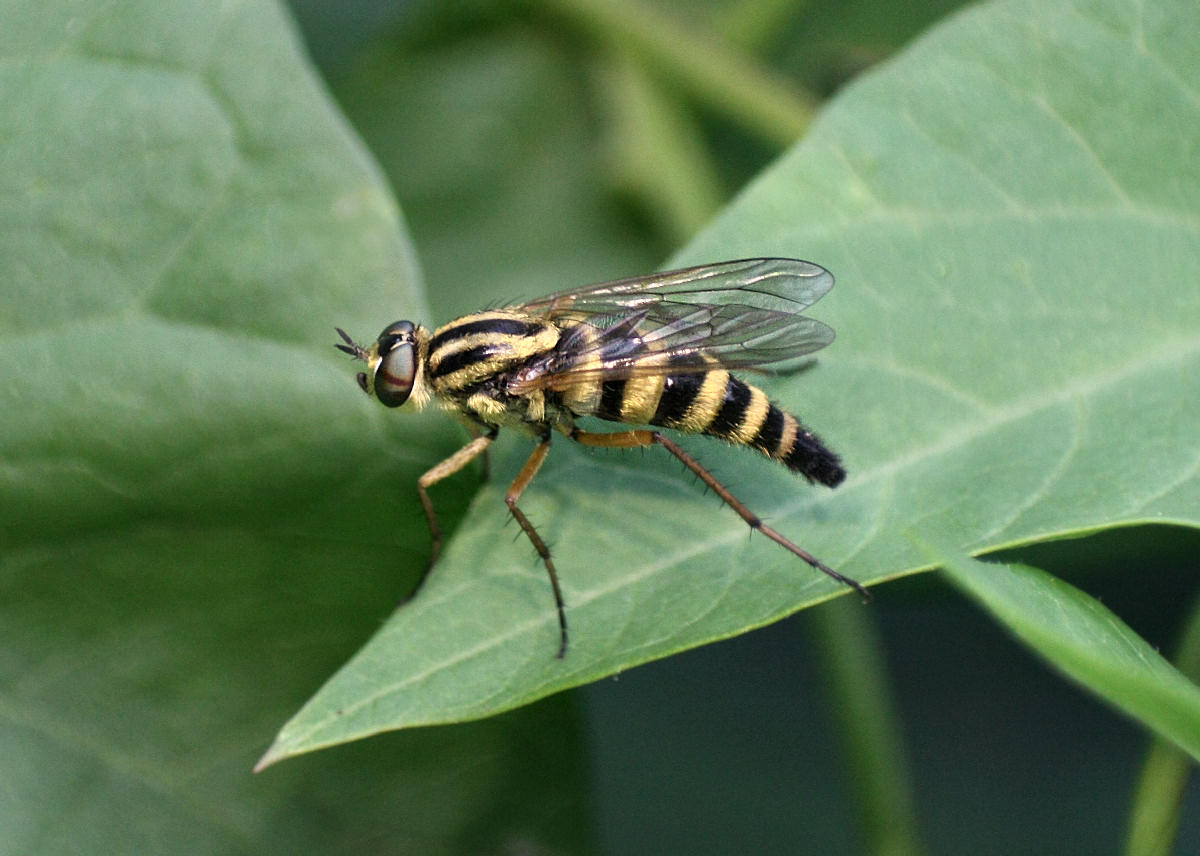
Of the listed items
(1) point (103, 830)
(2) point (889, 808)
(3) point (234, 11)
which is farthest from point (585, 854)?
(3) point (234, 11)

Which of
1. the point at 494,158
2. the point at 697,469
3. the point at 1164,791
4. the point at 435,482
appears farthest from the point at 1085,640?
the point at 494,158

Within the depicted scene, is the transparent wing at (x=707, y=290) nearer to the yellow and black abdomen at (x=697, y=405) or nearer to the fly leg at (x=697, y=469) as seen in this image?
the yellow and black abdomen at (x=697, y=405)

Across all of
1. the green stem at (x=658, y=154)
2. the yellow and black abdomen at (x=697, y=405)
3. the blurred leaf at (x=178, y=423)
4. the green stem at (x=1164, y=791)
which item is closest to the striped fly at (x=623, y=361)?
the yellow and black abdomen at (x=697, y=405)

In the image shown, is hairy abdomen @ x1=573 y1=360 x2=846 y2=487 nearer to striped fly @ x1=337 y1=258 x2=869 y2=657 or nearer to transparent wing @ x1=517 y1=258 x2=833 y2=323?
striped fly @ x1=337 y1=258 x2=869 y2=657

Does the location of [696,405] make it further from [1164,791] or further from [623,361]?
[1164,791]

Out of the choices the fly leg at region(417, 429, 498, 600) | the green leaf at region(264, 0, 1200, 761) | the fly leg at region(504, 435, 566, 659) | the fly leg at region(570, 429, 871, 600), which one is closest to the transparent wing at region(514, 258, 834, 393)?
the green leaf at region(264, 0, 1200, 761)

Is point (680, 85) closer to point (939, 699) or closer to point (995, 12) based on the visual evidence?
point (995, 12)

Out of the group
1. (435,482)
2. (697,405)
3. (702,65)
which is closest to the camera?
(435,482)
